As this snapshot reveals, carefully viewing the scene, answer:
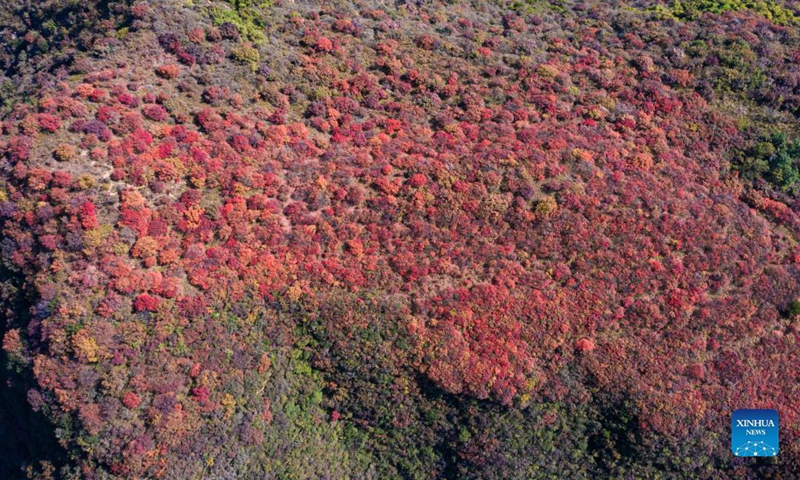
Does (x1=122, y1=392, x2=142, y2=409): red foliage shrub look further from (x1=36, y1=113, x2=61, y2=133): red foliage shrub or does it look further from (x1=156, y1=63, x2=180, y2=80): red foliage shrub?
(x1=156, y1=63, x2=180, y2=80): red foliage shrub

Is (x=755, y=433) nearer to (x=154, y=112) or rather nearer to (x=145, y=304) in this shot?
(x=145, y=304)

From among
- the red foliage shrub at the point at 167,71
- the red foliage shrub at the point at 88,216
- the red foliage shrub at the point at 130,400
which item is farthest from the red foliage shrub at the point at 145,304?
the red foliage shrub at the point at 167,71

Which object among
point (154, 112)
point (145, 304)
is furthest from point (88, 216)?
point (154, 112)

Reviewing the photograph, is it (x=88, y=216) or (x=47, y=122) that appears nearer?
(x=88, y=216)

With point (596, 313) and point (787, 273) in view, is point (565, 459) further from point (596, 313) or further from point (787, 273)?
point (787, 273)

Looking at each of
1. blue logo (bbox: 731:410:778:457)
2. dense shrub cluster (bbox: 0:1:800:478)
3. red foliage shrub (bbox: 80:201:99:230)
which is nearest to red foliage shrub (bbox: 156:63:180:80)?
dense shrub cluster (bbox: 0:1:800:478)

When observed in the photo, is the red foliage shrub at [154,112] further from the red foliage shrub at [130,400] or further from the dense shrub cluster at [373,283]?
the red foliage shrub at [130,400]

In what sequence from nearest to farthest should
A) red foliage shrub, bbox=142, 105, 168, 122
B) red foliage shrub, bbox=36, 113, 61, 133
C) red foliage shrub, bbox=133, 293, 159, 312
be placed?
red foliage shrub, bbox=133, 293, 159, 312
red foliage shrub, bbox=36, 113, 61, 133
red foliage shrub, bbox=142, 105, 168, 122

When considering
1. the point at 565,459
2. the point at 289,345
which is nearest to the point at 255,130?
the point at 289,345

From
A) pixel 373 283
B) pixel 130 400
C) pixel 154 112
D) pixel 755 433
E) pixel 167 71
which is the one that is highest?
pixel 167 71
